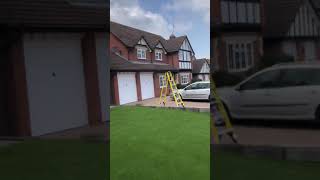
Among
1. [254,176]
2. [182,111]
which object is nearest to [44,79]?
[254,176]

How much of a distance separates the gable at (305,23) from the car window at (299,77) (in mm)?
393

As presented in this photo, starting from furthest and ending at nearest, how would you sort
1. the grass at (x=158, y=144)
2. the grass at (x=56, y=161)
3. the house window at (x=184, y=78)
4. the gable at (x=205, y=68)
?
the house window at (x=184, y=78)
the grass at (x=158, y=144)
the grass at (x=56, y=161)
the gable at (x=205, y=68)

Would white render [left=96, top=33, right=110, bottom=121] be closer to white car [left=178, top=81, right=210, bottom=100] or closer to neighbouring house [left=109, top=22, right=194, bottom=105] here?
neighbouring house [left=109, top=22, right=194, bottom=105]

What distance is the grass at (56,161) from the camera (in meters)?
4.10

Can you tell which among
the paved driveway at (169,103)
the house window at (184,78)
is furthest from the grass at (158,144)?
the house window at (184,78)

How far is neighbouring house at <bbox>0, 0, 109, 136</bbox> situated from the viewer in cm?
338

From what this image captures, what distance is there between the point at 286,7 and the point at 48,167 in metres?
3.34

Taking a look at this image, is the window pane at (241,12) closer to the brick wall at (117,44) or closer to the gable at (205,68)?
the gable at (205,68)

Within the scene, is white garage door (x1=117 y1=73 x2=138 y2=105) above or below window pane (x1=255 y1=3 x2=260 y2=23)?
below

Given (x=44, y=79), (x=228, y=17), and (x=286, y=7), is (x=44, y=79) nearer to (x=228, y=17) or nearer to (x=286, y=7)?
(x=228, y=17)

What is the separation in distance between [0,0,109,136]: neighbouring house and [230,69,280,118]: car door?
145cm

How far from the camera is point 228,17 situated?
12.7 feet

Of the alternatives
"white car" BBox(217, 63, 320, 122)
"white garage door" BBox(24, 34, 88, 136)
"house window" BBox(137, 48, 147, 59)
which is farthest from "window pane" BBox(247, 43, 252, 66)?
"white garage door" BBox(24, 34, 88, 136)

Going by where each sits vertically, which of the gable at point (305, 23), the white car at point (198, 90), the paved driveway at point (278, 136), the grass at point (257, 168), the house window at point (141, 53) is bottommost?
the grass at point (257, 168)
